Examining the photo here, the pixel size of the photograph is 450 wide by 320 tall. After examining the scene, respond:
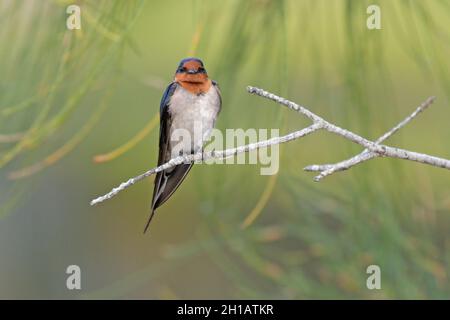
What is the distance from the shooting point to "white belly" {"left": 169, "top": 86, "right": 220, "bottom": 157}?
0.98 meters

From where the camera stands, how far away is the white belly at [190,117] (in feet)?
3.23

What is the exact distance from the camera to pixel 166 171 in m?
0.93

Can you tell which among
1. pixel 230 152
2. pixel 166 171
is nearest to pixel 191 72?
pixel 166 171

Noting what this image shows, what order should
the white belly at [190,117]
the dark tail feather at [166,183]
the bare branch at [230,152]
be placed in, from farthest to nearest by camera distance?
the white belly at [190,117], the dark tail feather at [166,183], the bare branch at [230,152]

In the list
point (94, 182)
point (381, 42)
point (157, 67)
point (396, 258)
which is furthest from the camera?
point (94, 182)

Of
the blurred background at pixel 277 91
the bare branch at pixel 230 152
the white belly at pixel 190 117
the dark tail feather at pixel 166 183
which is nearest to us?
the bare branch at pixel 230 152

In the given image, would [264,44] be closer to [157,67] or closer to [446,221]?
[157,67]

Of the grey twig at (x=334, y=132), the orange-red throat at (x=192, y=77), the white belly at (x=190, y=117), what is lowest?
the grey twig at (x=334, y=132)

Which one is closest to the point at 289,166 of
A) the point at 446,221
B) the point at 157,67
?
the point at 157,67

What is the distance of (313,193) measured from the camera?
1056 millimetres

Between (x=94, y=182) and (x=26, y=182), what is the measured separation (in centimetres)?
189

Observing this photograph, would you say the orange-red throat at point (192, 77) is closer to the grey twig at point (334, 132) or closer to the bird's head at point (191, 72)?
the bird's head at point (191, 72)

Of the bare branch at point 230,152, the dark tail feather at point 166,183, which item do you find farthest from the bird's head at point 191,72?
the bare branch at point 230,152

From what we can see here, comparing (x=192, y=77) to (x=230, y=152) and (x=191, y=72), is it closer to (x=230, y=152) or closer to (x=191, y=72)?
(x=191, y=72)
